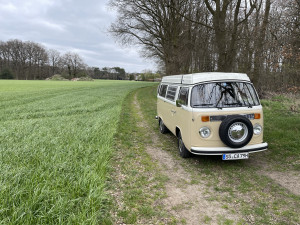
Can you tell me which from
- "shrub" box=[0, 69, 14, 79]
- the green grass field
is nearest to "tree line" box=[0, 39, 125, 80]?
"shrub" box=[0, 69, 14, 79]

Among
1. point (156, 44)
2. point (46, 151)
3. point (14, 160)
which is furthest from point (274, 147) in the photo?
point (156, 44)

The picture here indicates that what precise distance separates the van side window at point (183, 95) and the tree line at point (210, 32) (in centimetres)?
474

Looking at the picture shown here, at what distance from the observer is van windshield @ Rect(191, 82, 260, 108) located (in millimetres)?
4992

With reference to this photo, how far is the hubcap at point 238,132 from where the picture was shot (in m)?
4.60

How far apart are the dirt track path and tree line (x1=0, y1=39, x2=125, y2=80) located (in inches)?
3684

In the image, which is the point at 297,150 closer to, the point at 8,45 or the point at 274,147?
the point at 274,147

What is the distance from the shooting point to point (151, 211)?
3332 millimetres

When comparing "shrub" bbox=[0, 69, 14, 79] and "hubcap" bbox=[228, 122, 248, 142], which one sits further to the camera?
"shrub" bbox=[0, 69, 14, 79]

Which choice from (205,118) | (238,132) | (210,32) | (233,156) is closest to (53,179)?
(205,118)

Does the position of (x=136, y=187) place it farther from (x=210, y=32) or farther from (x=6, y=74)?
(x=6, y=74)

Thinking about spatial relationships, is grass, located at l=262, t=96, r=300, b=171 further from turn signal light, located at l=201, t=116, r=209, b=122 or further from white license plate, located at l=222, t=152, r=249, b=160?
turn signal light, located at l=201, t=116, r=209, b=122

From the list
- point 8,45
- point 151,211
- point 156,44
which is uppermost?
point 8,45

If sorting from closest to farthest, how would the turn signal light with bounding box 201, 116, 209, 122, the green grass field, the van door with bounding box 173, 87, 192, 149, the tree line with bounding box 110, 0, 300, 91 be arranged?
the green grass field < the turn signal light with bounding box 201, 116, 209, 122 < the van door with bounding box 173, 87, 192, 149 < the tree line with bounding box 110, 0, 300, 91

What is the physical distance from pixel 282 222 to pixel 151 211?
203 centimetres
